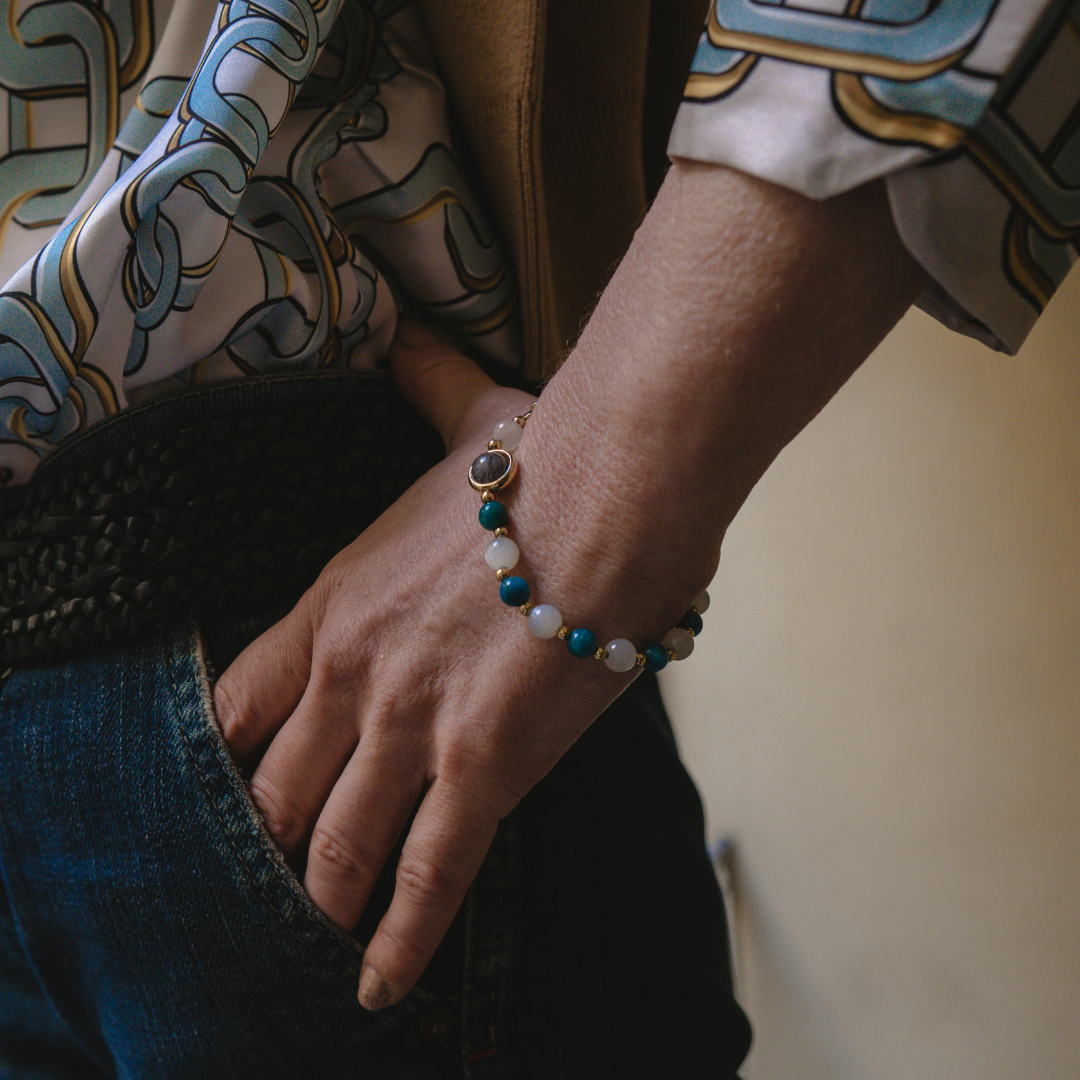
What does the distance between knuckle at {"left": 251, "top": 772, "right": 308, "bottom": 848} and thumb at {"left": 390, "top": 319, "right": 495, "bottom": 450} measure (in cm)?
25

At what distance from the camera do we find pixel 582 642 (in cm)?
41

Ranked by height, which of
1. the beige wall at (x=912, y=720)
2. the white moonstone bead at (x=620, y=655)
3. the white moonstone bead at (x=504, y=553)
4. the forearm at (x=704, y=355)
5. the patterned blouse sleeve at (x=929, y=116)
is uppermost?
the patterned blouse sleeve at (x=929, y=116)

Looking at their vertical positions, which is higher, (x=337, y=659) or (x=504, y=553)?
(x=504, y=553)

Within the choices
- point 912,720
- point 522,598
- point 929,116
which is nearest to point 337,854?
point 522,598

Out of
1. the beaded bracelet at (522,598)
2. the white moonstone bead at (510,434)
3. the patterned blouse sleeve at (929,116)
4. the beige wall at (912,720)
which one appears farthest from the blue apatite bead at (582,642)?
the beige wall at (912,720)

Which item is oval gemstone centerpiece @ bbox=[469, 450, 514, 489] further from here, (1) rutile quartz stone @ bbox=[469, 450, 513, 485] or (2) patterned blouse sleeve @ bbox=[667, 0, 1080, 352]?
(2) patterned blouse sleeve @ bbox=[667, 0, 1080, 352]

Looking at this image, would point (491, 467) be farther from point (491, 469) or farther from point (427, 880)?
point (427, 880)

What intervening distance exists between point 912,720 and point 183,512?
1007 mm

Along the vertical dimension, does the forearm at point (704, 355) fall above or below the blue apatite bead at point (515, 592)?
above

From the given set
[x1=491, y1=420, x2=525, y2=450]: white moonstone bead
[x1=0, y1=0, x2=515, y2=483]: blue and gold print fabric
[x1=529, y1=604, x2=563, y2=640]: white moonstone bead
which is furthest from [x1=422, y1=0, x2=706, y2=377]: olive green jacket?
[x1=529, y1=604, x2=563, y2=640]: white moonstone bead

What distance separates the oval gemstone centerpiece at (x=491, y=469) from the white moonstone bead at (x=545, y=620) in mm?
77

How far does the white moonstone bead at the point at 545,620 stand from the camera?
0.41 meters

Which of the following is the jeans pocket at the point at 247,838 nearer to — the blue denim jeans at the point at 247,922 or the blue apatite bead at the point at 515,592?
the blue denim jeans at the point at 247,922

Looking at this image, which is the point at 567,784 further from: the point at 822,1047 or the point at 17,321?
the point at 822,1047
